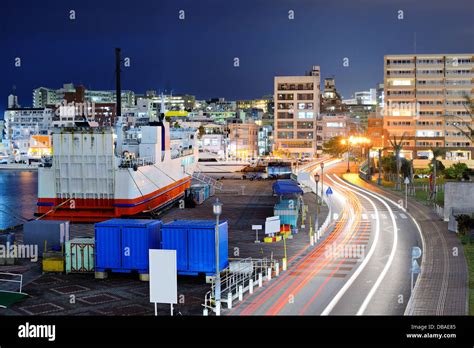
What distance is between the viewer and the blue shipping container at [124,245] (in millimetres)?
26969

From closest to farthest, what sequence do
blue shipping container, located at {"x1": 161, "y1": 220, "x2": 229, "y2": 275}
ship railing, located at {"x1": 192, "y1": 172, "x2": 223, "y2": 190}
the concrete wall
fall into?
blue shipping container, located at {"x1": 161, "y1": 220, "x2": 229, "y2": 275} < the concrete wall < ship railing, located at {"x1": 192, "y1": 172, "x2": 223, "y2": 190}

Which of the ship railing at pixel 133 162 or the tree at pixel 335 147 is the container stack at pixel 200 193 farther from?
the tree at pixel 335 147

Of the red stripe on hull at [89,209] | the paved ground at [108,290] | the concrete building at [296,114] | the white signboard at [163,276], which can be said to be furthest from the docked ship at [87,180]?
the concrete building at [296,114]

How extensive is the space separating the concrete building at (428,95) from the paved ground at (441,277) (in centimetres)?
9272

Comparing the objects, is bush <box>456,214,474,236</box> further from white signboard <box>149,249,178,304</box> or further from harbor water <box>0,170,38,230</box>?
harbor water <box>0,170,38,230</box>

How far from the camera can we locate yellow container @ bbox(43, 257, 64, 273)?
2864cm

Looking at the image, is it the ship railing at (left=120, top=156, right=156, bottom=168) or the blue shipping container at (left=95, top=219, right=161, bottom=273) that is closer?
the blue shipping container at (left=95, top=219, right=161, bottom=273)

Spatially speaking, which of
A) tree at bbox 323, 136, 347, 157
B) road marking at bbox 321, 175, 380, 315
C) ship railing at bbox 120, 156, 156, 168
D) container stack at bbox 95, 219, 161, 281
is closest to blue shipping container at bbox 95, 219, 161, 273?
container stack at bbox 95, 219, 161, 281

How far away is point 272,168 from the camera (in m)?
96.8

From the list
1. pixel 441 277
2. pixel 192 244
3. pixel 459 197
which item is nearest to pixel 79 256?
pixel 192 244

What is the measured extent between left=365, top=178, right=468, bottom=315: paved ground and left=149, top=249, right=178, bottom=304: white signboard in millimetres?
8197

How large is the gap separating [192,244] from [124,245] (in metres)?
3.57

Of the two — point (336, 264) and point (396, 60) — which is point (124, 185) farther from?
point (396, 60)

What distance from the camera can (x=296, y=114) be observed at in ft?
500
